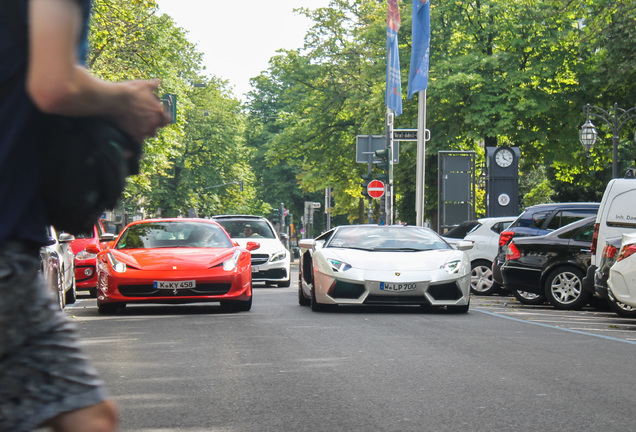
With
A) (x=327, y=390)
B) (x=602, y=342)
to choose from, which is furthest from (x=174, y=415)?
(x=602, y=342)

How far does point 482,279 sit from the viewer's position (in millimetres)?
21766

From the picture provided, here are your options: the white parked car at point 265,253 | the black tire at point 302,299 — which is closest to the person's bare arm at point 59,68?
the black tire at point 302,299

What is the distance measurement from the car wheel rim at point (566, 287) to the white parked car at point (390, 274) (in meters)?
2.68

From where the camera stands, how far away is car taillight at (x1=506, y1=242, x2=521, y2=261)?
57.9 ft

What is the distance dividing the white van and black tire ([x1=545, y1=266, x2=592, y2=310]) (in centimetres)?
178

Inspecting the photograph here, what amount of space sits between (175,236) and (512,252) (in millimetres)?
5882

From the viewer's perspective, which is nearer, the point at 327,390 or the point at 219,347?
the point at 327,390

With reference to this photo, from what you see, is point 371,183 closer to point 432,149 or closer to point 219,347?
point 432,149

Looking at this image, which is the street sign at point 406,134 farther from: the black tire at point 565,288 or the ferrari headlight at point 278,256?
the black tire at point 565,288

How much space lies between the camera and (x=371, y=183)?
99.8ft

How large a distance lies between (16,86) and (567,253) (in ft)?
51.4

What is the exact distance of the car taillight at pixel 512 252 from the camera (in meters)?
17.6

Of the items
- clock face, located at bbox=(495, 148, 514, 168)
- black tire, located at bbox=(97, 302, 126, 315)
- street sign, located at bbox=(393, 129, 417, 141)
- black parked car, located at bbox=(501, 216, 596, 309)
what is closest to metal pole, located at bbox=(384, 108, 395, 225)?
street sign, located at bbox=(393, 129, 417, 141)

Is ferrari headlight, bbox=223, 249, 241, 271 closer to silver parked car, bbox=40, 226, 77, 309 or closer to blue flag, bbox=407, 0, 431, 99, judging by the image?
silver parked car, bbox=40, 226, 77, 309
